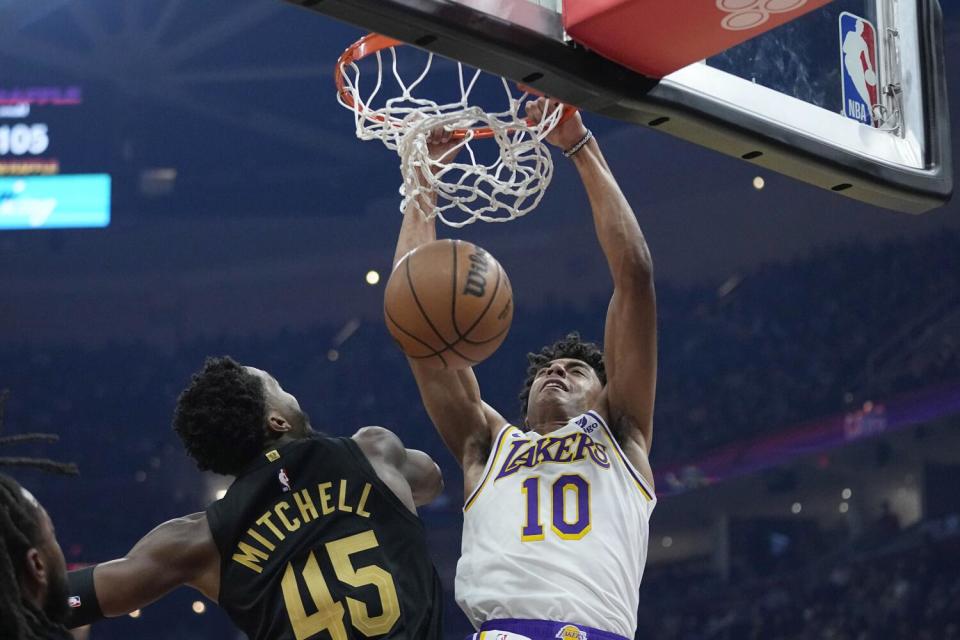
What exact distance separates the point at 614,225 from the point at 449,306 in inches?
24.3

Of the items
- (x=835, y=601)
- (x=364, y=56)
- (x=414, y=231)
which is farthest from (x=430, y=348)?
(x=835, y=601)

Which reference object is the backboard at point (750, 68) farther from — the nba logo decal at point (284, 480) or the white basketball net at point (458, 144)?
the nba logo decal at point (284, 480)

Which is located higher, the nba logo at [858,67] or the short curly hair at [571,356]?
the nba logo at [858,67]

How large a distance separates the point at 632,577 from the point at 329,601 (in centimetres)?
80

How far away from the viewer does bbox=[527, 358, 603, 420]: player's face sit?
11.6 ft

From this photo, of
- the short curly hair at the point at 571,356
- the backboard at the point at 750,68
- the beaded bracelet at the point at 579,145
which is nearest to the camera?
the backboard at the point at 750,68

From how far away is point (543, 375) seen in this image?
3641 millimetres

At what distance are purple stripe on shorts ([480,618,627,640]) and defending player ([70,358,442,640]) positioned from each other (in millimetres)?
205

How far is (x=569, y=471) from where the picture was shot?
331 centimetres

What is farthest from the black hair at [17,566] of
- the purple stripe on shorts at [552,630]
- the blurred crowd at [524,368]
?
the blurred crowd at [524,368]

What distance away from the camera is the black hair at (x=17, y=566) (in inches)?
73.7

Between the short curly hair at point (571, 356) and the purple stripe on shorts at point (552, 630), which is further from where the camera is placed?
the short curly hair at point (571, 356)

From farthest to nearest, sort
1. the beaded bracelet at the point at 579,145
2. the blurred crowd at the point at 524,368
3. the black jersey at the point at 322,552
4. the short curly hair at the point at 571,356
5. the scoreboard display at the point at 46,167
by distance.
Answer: the blurred crowd at the point at 524,368, the scoreboard display at the point at 46,167, the short curly hair at the point at 571,356, the beaded bracelet at the point at 579,145, the black jersey at the point at 322,552

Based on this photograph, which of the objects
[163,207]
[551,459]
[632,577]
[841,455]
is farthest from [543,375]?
[163,207]
